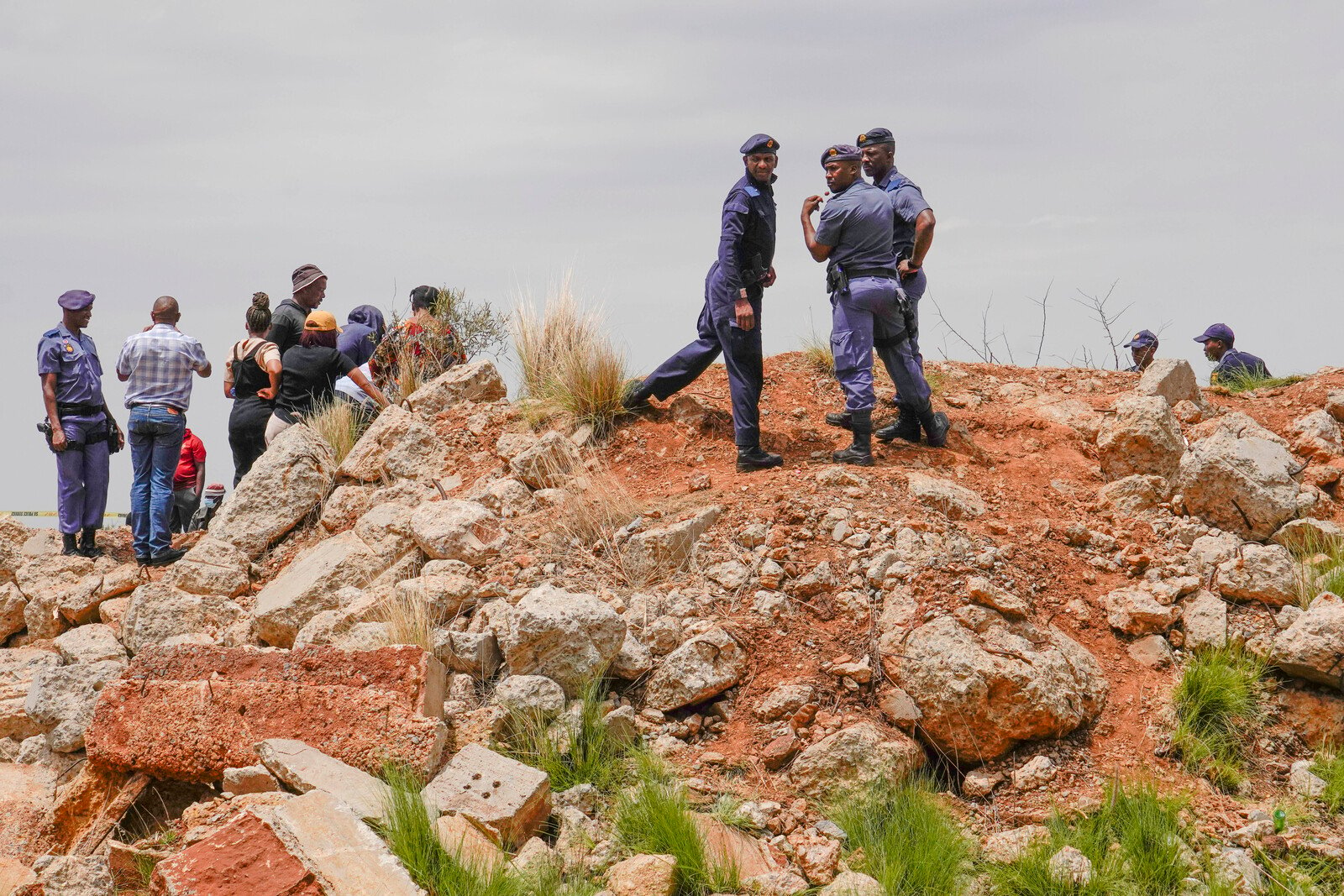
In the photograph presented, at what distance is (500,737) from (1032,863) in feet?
7.29

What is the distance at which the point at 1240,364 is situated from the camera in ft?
31.0

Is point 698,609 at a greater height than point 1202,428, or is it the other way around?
point 1202,428

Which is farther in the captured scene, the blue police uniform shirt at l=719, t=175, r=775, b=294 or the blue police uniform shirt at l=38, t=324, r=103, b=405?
the blue police uniform shirt at l=38, t=324, r=103, b=405

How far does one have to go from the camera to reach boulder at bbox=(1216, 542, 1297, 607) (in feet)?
18.4

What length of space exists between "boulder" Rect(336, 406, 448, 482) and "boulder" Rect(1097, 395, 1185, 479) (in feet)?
13.9

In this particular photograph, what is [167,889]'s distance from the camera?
393cm

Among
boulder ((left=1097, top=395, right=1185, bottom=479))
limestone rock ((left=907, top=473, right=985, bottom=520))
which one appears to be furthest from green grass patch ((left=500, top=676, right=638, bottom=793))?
boulder ((left=1097, top=395, right=1185, bottom=479))

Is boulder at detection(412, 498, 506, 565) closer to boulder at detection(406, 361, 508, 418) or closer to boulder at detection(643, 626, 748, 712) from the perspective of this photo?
boulder at detection(643, 626, 748, 712)

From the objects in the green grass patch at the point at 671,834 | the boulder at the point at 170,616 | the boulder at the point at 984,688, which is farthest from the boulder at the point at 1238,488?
the boulder at the point at 170,616

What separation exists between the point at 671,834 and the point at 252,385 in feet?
17.2

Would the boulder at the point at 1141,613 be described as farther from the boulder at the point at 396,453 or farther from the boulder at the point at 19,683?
the boulder at the point at 19,683

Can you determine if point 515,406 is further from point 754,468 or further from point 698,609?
point 698,609

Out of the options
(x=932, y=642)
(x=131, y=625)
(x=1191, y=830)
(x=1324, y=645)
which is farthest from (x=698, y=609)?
(x=131, y=625)

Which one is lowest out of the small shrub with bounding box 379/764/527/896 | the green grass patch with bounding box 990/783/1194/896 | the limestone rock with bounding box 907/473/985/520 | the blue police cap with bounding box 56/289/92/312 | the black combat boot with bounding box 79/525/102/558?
the green grass patch with bounding box 990/783/1194/896
